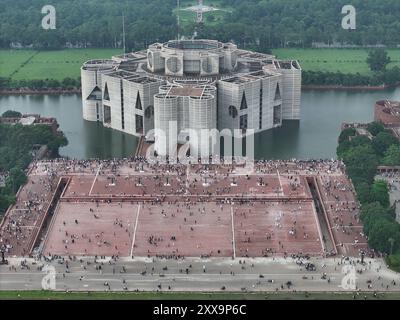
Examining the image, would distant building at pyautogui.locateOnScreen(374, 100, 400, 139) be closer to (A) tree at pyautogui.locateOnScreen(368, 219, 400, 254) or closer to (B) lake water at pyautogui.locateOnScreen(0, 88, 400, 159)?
(B) lake water at pyautogui.locateOnScreen(0, 88, 400, 159)

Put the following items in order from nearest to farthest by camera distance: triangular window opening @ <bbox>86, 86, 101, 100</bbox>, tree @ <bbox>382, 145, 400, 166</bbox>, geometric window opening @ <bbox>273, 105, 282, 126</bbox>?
tree @ <bbox>382, 145, 400, 166</bbox>
geometric window opening @ <bbox>273, 105, 282, 126</bbox>
triangular window opening @ <bbox>86, 86, 101, 100</bbox>

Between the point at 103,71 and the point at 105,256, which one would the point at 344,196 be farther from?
the point at 103,71

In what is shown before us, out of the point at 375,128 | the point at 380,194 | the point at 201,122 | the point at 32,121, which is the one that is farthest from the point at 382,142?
the point at 32,121

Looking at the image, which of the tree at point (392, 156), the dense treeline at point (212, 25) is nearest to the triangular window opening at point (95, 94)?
the tree at point (392, 156)

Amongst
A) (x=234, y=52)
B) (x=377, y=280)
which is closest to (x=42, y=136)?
(x=234, y=52)

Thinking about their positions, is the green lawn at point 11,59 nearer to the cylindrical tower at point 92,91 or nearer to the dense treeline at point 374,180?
the cylindrical tower at point 92,91

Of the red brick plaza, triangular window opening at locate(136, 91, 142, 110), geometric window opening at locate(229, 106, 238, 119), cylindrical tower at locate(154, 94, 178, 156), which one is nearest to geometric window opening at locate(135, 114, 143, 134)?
triangular window opening at locate(136, 91, 142, 110)
